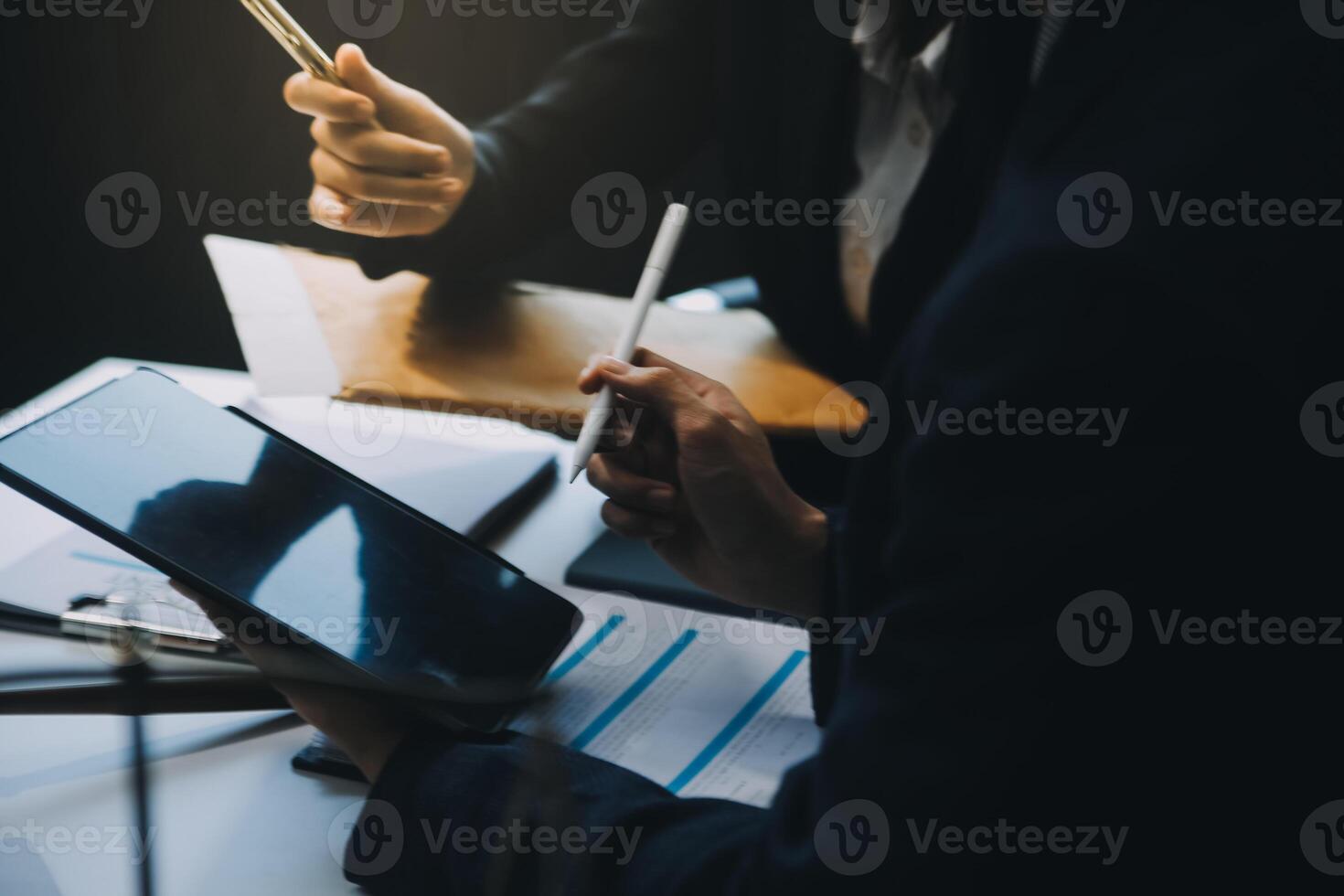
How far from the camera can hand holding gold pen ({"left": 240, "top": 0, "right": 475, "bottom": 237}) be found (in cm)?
56

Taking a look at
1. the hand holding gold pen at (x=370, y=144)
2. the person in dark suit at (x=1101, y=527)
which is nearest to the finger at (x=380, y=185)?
the hand holding gold pen at (x=370, y=144)

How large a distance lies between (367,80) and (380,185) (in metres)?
0.07

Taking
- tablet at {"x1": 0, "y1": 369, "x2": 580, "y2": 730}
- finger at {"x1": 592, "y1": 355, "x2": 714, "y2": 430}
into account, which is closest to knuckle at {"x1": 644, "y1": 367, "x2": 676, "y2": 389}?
finger at {"x1": 592, "y1": 355, "x2": 714, "y2": 430}

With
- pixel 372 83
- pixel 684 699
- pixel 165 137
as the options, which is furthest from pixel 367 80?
pixel 684 699

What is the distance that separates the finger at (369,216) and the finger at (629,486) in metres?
0.19

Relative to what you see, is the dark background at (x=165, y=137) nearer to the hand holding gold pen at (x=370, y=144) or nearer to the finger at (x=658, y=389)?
the hand holding gold pen at (x=370, y=144)

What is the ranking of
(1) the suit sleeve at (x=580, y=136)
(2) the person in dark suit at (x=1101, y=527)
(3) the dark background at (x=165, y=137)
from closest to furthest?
(2) the person in dark suit at (x=1101, y=527), (3) the dark background at (x=165, y=137), (1) the suit sleeve at (x=580, y=136)

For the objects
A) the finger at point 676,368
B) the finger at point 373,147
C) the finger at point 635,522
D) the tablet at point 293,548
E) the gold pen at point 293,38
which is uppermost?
the gold pen at point 293,38

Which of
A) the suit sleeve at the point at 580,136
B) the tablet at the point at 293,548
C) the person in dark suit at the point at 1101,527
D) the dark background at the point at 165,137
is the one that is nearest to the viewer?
the person in dark suit at the point at 1101,527

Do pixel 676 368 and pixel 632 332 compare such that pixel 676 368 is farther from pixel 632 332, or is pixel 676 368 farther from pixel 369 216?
pixel 369 216

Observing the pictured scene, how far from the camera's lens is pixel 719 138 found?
74cm

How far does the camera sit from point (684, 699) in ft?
1.79

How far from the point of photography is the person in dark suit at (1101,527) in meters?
0.29

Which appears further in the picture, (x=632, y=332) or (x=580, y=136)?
(x=580, y=136)
